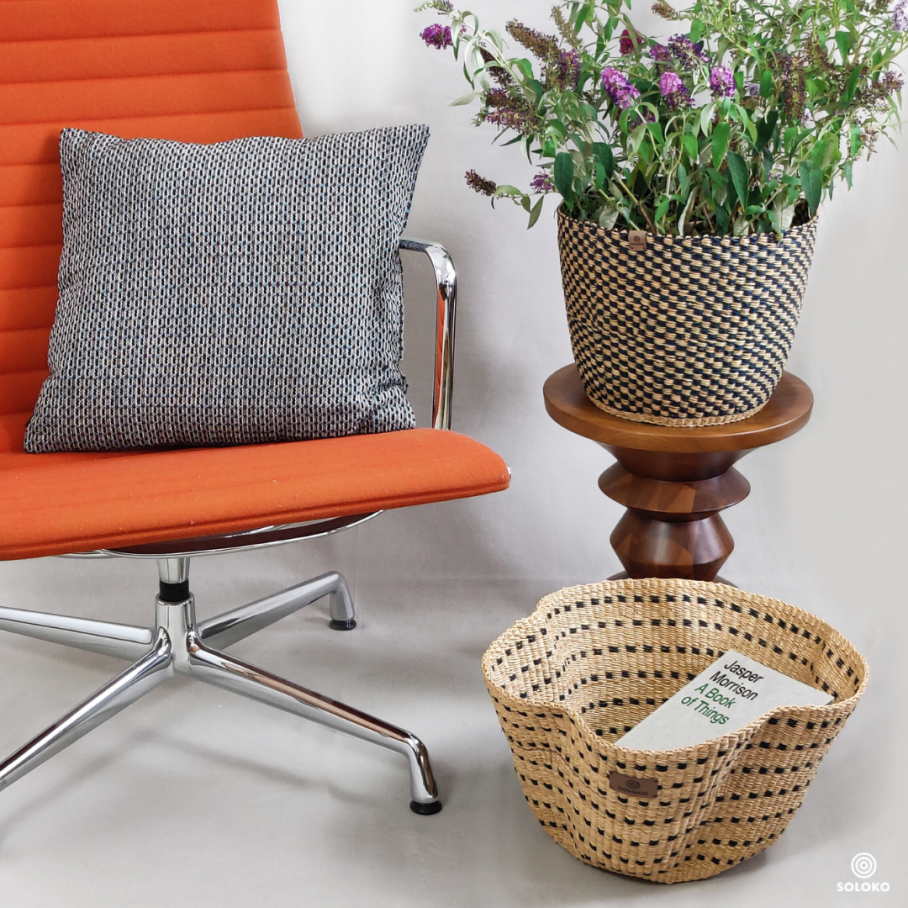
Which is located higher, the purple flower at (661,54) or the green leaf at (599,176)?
the purple flower at (661,54)

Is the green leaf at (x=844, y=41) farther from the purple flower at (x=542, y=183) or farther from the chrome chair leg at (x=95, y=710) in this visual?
the chrome chair leg at (x=95, y=710)

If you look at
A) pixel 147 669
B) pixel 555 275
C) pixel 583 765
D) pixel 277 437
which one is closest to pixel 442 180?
pixel 555 275

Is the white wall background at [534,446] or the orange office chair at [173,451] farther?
the white wall background at [534,446]

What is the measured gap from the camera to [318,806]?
4.33 feet

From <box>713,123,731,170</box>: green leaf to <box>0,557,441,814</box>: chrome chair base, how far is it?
75cm

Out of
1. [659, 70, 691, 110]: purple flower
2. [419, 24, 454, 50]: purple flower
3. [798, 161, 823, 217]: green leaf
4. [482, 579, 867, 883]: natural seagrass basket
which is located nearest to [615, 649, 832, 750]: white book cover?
[482, 579, 867, 883]: natural seagrass basket

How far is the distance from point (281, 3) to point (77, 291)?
0.61 meters

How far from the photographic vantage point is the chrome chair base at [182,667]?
1302 millimetres

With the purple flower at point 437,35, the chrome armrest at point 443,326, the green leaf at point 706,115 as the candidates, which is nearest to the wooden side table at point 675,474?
the chrome armrest at point 443,326

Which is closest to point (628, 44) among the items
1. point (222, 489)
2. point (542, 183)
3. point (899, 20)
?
point (542, 183)

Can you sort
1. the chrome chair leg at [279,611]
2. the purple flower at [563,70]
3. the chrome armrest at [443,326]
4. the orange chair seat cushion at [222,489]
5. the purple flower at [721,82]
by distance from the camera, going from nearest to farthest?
the orange chair seat cushion at [222,489], the purple flower at [721,82], the purple flower at [563,70], the chrome armrest at [443,326], the chrome chair leg at [279,611]

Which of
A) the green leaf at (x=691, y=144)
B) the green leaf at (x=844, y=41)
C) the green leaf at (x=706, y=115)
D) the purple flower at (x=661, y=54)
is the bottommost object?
the green leaf at (x=691, y=144)

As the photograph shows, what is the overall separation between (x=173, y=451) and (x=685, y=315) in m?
0.65

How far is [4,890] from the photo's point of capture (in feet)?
3.89
